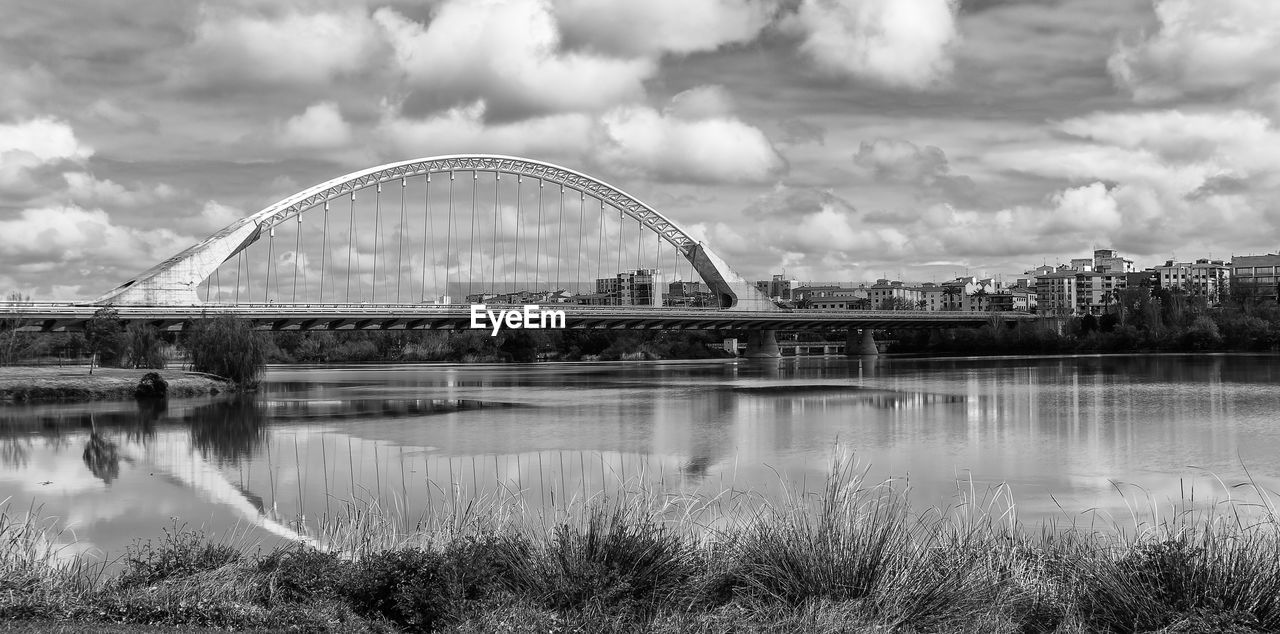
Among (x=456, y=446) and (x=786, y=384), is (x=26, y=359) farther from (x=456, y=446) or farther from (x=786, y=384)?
(x=456, y=446)

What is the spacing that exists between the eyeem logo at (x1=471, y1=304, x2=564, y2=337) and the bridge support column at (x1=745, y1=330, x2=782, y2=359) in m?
31.5

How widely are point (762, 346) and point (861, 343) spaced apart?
1259cm

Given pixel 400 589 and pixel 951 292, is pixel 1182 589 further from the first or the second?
pixel 951 292

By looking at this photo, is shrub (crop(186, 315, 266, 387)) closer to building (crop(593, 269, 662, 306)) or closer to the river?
the river

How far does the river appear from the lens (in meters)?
14.1

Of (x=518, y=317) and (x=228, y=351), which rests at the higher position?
(x=518, y=317)

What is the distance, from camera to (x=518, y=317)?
77625 mm

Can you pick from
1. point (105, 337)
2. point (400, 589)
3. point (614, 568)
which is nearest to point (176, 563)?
point (400, 589)

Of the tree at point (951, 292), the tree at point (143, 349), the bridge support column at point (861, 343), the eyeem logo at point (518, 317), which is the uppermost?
the tree at point (951, 292)

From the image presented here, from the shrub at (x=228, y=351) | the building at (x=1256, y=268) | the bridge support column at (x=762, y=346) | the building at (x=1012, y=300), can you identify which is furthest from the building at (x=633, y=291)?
the building at (x=1256, y=268)

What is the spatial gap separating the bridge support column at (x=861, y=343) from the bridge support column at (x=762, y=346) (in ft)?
32.7

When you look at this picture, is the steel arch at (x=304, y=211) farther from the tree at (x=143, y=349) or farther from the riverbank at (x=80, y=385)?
the riverbank at (x=80, y=385)

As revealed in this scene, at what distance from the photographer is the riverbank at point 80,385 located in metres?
39.8

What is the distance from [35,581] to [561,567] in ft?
14.4
